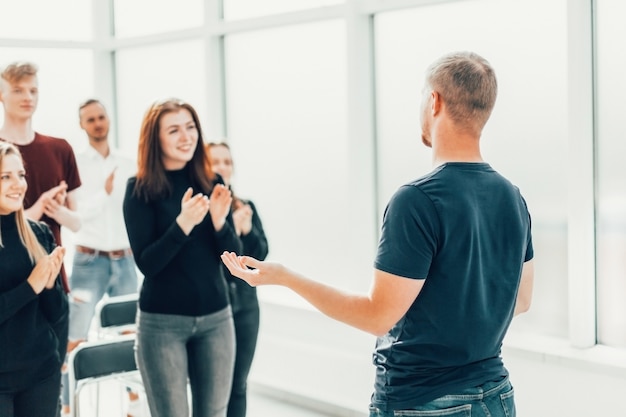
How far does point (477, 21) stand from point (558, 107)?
576mm

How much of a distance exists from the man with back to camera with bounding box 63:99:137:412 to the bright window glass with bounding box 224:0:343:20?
108cm

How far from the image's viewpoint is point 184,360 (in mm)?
2986

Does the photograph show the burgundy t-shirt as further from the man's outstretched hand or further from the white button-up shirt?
the man's outstretched hand

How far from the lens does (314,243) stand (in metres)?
4.86

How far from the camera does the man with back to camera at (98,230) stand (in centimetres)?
454

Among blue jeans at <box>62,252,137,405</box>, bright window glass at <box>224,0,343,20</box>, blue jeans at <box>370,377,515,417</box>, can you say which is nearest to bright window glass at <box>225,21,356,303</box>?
bright window glass at <box>224,0,343,20</box>

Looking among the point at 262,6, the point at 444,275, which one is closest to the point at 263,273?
the point at 444,275

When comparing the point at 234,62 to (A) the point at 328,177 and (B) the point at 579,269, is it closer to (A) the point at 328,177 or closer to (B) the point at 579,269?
(A) the point at 328,177

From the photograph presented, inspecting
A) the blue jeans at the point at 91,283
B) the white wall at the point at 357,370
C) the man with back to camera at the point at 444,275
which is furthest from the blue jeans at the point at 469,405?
the blue jeans at the point at 91,283

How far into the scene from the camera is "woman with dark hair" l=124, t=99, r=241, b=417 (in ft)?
9.71

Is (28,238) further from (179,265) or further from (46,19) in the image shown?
(46,19)

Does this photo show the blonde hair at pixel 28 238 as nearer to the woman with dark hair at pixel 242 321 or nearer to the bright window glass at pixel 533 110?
the woman with dark hair at pixel 242 321

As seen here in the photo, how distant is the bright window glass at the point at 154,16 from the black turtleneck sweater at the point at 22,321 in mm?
2977

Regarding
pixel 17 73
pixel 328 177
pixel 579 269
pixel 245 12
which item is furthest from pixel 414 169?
pixel 17 73
